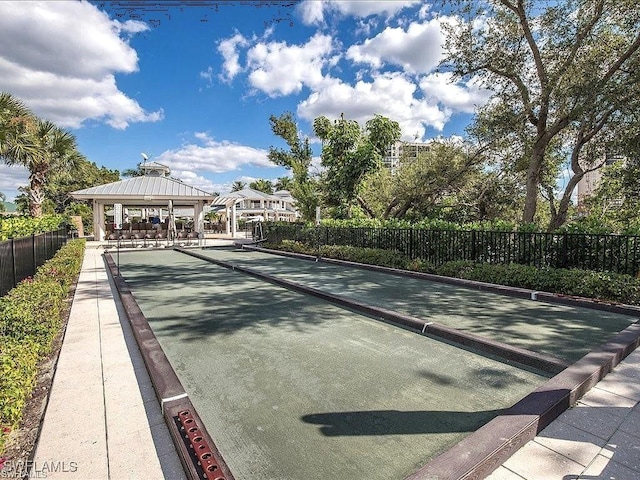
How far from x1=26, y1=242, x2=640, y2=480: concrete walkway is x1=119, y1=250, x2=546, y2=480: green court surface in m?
0.38

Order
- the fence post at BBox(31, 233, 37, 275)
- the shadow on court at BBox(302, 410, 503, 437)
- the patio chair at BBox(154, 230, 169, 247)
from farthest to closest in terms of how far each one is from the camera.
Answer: the patio chair at BBox(154, 230, 169, 247), the fence post at BBox(31, 233, 37, 275), the shadow on court at BBox(302, 410, 503, 437)

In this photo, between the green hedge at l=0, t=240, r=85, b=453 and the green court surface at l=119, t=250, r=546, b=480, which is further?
the green hedge at l=0, t=240, r=85, b=453

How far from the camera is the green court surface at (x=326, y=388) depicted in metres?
2.25

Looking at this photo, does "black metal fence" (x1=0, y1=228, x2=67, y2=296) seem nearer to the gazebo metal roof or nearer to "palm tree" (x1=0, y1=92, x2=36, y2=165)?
"palm tree" (x1=0, y1=92, x2=36, y2=165)

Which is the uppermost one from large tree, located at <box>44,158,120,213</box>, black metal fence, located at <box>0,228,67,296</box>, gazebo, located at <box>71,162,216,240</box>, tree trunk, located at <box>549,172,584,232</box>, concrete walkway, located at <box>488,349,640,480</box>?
large tree, located at <box>44,158,120,213</box>

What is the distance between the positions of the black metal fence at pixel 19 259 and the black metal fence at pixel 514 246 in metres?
9.06

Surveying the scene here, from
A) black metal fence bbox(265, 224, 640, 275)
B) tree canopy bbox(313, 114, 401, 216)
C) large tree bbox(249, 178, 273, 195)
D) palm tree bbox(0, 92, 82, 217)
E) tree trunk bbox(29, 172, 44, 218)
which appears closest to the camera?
black metal fence bbox(265, 224, 640, 275)

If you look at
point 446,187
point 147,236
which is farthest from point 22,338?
point 147,236

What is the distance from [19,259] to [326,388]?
21.9 ft

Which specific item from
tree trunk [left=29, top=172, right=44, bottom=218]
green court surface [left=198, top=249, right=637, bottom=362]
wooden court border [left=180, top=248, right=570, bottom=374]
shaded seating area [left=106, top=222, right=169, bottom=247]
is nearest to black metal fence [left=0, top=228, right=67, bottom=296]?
wooden court border [left=180, top=248, right=570, bottom=374]

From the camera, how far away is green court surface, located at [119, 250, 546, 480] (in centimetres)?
225

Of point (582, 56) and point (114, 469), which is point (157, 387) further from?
point (582, 56)

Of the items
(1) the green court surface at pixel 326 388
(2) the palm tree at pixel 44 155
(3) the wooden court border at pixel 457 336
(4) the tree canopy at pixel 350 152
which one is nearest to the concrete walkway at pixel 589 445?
(1) the green court surface at pixel 326 388

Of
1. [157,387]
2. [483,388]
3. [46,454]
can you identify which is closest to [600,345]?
[483,388]
